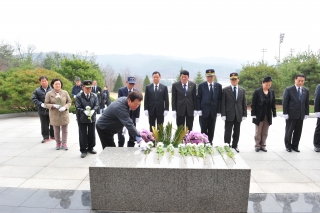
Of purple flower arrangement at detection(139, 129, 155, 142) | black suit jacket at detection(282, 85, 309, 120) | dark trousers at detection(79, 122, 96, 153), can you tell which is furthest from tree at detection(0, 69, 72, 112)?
black suit jacket at detection(282, 85, 309, 120)

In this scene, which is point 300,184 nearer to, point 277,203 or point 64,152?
point 277,203

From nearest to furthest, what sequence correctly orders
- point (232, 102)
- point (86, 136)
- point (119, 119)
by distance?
1. point (119, 119)
2. point (86, 136)
3. point (232, 102)

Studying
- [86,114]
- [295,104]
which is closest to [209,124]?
[295,104]

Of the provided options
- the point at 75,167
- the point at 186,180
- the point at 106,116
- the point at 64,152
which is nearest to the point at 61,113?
the point at 64,152

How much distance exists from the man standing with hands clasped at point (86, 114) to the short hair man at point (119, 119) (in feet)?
3.33

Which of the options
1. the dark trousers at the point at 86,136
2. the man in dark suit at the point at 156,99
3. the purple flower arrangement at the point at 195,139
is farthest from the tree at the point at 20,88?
the purple flower arrangement at the point at 195,139

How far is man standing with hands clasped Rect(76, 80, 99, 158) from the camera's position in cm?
477

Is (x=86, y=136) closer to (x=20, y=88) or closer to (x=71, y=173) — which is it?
(x=71, y=173)

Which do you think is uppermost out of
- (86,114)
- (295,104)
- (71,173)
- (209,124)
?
(295,104)

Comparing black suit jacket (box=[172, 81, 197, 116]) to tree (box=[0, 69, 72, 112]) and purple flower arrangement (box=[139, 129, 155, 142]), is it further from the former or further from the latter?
tree (box=[0, 69, 72, 112])

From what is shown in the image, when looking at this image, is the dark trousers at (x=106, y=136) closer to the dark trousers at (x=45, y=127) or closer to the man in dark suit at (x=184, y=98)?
the man in dark suit at (x=184, y=98)

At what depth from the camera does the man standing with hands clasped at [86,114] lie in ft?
15.6

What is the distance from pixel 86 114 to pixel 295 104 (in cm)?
432

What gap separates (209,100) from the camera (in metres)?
5.14
